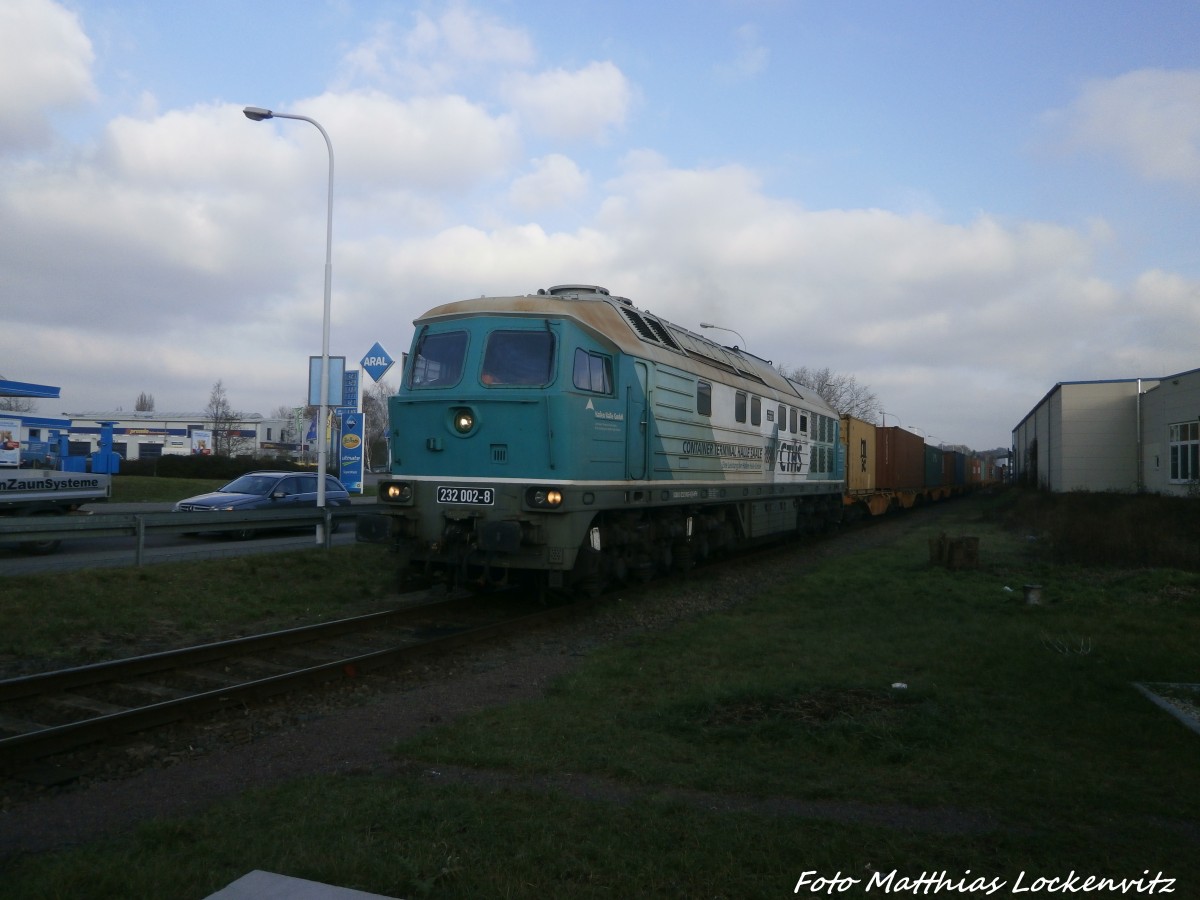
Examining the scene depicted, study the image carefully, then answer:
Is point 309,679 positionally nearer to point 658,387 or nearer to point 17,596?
point 17,596

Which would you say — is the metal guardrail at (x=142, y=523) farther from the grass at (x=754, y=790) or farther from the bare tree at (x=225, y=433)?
the bare tree at (x=225, y=433)

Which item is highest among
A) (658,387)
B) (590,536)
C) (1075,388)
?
(1075,388)

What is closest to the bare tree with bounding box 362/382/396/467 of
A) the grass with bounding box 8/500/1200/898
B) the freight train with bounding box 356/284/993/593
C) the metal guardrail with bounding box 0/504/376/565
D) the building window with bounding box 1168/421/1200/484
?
the building window with bounding box 1168/421/1200/484

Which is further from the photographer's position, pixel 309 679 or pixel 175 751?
pixel 309 679

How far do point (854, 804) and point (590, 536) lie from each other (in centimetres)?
610

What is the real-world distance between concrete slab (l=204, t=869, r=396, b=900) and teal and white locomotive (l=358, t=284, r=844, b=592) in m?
5.91

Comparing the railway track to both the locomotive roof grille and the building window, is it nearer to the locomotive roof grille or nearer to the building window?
the locomotive roof grille

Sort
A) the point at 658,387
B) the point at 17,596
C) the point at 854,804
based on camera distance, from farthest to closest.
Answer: the point at 658,387 < the point at 17,596 < the point at 854,804

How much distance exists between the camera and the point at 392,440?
36.0 feet

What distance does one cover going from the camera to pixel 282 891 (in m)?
3.50

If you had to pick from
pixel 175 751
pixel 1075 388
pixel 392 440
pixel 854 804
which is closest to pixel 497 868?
Answer: pixel 854 804

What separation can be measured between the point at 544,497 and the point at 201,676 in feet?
12.8

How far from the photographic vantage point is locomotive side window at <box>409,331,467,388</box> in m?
10.7

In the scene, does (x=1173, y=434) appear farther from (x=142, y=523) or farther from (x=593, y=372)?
(x=142, y=523)
